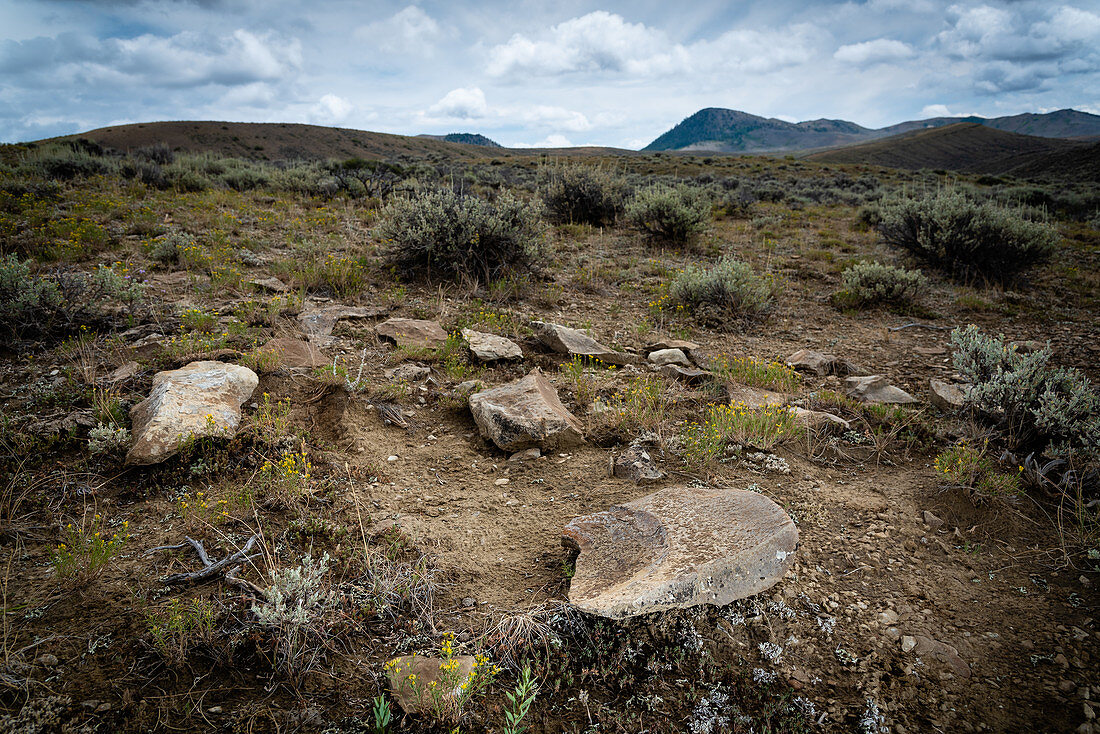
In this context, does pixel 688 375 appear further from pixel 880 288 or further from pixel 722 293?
pixel 880 288

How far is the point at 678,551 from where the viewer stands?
227 centimetres

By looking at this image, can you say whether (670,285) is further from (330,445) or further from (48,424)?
(48,424)

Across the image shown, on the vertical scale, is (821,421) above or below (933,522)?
above

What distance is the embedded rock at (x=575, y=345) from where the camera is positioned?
4.68 meters

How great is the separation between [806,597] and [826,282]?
7042 mm

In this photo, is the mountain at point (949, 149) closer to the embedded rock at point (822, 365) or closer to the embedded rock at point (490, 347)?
the embedded rock at point (822, 365)

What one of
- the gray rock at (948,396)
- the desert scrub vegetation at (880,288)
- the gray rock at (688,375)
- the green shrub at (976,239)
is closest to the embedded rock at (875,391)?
the gray rock at (948,396)

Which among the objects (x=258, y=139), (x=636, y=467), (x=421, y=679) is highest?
(x=258, y=139)

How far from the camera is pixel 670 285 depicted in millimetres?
6688

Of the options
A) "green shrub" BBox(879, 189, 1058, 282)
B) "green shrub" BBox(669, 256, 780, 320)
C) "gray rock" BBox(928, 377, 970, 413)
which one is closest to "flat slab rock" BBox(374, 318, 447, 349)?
"green shrub" BBox(669, 256, 780, 320)

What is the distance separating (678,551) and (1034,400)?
9.95 ft

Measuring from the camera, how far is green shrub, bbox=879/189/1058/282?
7594 mm

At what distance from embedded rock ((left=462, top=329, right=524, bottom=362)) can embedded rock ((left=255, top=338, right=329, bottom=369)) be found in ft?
4.22

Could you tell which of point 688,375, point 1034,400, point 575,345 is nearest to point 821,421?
point 688,375
